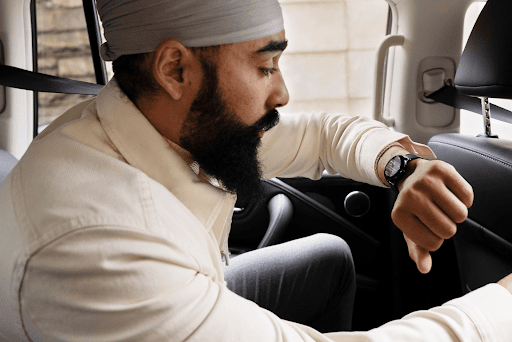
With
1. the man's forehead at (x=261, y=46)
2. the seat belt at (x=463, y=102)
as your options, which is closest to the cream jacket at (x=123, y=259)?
the man's forehead at (x=261, y=46)

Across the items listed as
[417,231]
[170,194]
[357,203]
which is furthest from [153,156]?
[357,203]

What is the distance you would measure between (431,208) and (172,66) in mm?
577

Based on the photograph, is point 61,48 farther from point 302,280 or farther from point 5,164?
point 302,280

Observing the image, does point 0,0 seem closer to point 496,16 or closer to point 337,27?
point 337,27

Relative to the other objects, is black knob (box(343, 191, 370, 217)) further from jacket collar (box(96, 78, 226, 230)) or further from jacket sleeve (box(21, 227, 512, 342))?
jacket sleeve (box(21, 227, 512, 342))

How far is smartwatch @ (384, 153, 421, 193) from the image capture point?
3.22 ft

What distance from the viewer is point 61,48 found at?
1938 millimetres

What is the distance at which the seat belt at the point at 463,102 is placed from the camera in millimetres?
1551

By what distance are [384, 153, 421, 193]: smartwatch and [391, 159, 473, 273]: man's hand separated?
0.09 metres

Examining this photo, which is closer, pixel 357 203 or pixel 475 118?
pixel 357 203

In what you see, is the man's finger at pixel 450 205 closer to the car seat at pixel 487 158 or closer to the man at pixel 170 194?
the man at pixel 170 194

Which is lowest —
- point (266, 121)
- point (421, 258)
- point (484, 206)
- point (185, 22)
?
point (484, 206)

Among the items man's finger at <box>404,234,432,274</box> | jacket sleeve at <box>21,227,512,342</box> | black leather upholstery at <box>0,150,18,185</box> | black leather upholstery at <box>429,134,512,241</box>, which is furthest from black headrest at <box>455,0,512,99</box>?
black leather upholstery at <box>0,150,18,185</box>

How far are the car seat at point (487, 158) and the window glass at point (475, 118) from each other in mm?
403
